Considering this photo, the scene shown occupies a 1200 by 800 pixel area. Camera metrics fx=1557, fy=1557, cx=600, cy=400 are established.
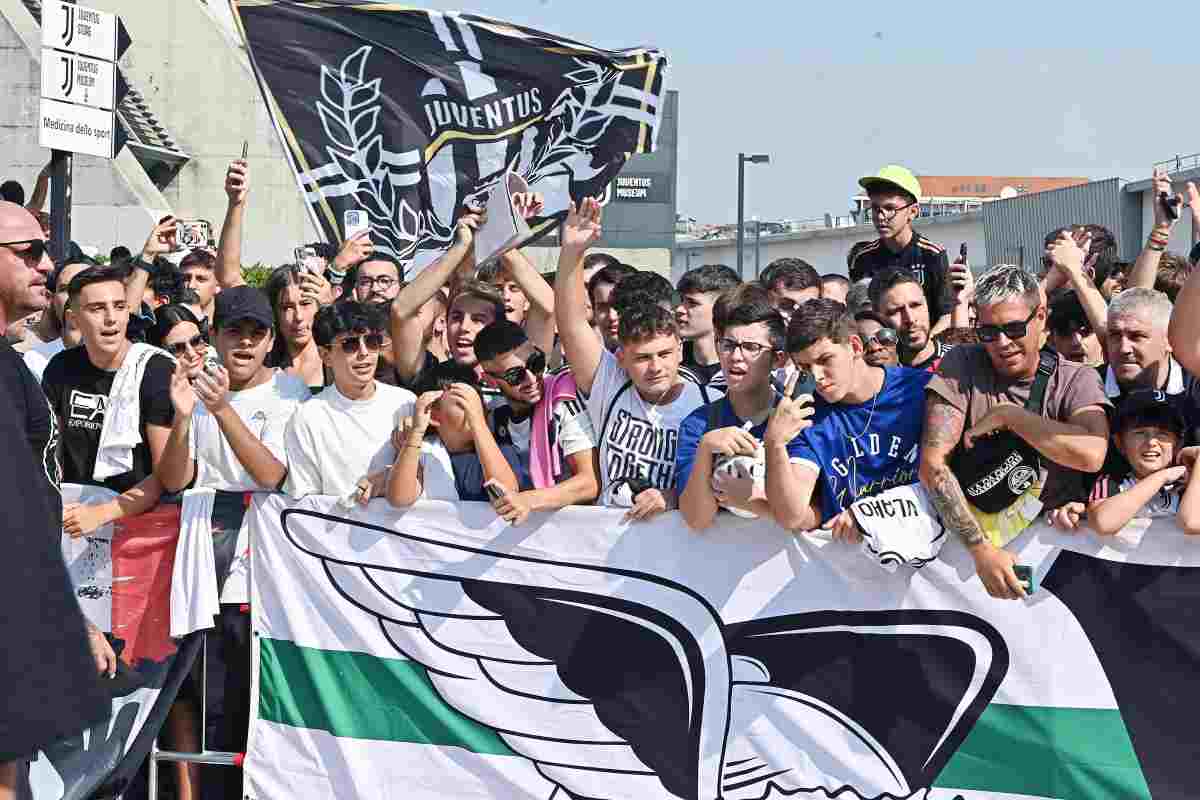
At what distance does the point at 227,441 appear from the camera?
20.3 feet

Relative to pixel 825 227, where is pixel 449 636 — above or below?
below

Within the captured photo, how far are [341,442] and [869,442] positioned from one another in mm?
2117

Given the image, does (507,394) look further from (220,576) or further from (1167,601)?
(1167,601)

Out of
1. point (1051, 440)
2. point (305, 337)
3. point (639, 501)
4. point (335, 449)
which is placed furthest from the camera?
point (305, 337)

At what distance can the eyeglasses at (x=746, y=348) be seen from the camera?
562cm

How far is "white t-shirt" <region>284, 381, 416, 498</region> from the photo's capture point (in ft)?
20.3

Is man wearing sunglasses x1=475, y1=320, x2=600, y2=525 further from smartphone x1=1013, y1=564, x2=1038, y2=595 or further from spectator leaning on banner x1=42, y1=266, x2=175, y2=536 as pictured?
smartphone x1=1013, y1=564, x2=1038, y2=595

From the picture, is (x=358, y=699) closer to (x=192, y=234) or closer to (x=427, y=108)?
(x=427, y=108)

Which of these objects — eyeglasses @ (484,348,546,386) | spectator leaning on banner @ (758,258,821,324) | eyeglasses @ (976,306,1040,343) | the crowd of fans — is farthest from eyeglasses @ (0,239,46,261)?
spectator leaning on banner @ (758,258,821,324)

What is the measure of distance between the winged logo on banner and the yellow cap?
122 inches

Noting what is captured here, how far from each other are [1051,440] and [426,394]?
2320mm

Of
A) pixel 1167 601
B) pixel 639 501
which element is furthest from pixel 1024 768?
pixel 639 501

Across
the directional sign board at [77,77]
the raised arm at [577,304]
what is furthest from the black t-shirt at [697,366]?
the directional sign board at [77,77]

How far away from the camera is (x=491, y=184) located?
8062mm
